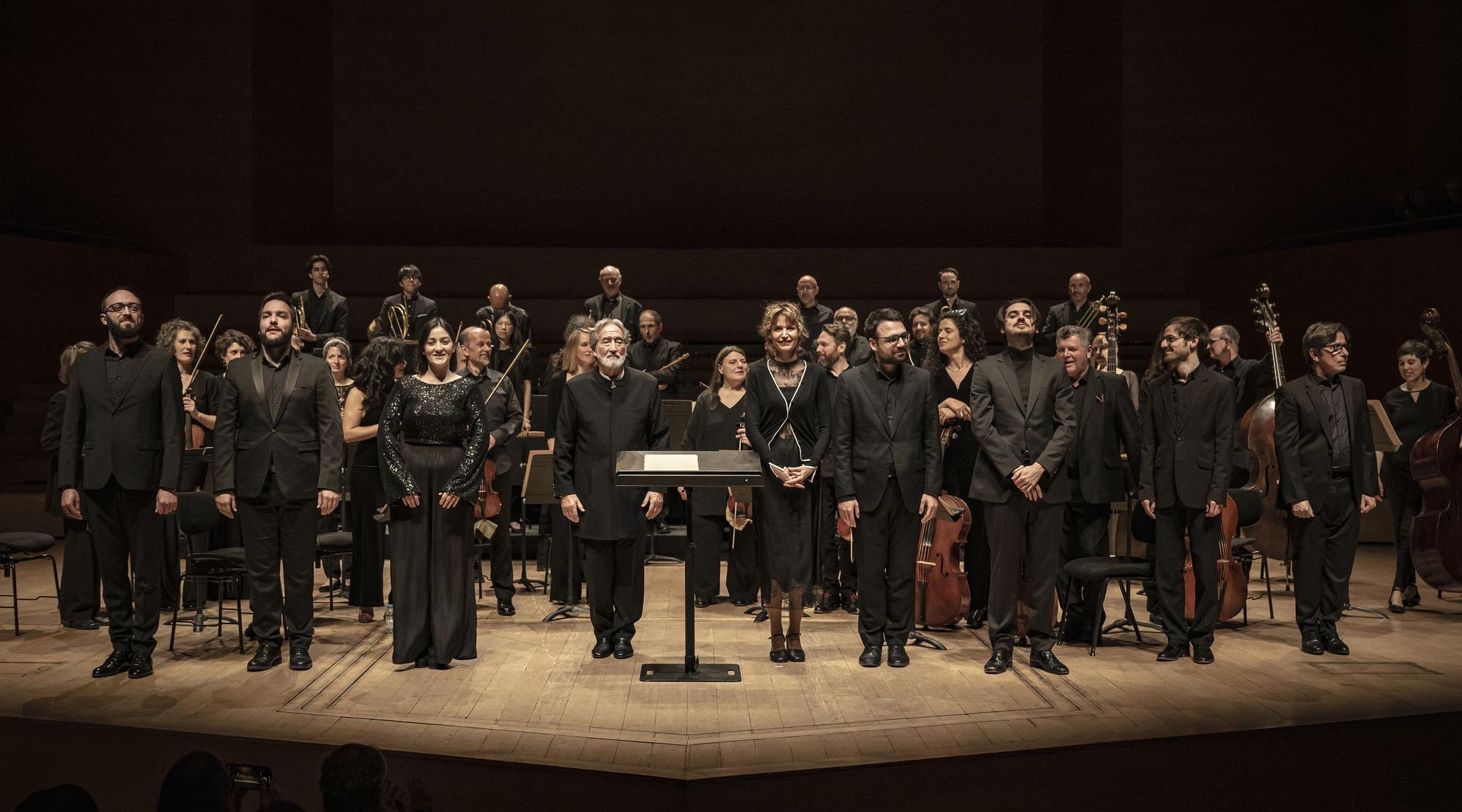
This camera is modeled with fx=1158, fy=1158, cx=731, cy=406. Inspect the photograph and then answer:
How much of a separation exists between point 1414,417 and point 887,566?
141 inches

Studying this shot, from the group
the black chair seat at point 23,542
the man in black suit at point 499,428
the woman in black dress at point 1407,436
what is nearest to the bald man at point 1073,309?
the woman in black dress at point 1407,436

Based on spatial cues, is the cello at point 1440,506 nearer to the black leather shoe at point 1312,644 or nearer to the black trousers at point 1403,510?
the black trousers at point 1403,510

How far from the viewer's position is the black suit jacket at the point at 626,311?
339 inches

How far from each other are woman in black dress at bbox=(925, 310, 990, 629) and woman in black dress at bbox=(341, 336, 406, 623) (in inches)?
111

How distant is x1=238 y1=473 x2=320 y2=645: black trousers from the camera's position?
5.00 m

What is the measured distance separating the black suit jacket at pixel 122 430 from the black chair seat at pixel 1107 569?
3.96m

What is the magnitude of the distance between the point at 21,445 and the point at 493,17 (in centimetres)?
597

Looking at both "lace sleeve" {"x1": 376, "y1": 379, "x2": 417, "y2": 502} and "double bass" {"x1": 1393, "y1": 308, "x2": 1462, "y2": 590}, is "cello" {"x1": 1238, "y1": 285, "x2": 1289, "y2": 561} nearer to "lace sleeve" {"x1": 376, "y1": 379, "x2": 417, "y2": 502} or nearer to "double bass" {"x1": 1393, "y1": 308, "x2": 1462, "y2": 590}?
"double bass" {"x1": 1393, "y1": 308, "x2": 1462, "y2": 590}

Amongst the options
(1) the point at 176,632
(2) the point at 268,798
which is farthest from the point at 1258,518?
(1) the point at 176,632

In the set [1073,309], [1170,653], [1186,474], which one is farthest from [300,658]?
[1073,309]

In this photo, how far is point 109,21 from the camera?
1138 centimetres

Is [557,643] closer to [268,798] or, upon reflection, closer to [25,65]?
[268,798]

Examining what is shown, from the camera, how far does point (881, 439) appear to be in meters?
5.02

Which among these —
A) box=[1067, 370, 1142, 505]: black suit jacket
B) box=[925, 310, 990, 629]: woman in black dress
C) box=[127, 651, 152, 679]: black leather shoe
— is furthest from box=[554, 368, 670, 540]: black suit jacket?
box=[1067, 370, 1142, 505]: black suit jacket
